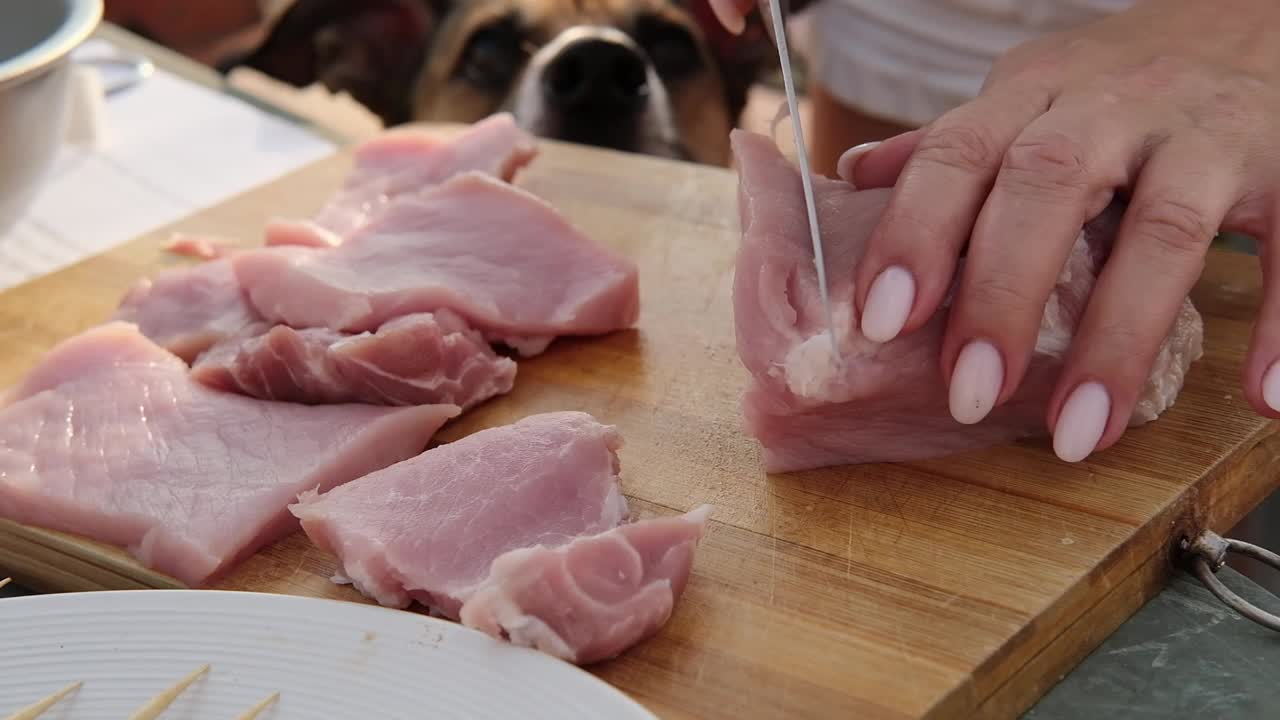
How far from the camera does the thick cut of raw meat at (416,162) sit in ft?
7.62

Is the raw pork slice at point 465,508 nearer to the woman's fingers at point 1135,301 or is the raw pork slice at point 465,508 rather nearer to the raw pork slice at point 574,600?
the raw pork slice at point 574,600

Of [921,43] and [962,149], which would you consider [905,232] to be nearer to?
[962,149]

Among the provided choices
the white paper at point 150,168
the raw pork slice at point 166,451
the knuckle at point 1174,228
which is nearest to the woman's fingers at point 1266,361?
the knuckle at point 1174,228

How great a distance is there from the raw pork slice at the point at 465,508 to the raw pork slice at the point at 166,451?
115 mm

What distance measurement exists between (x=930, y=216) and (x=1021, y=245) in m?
0.11

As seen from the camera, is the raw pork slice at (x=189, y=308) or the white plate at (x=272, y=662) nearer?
the white plate at (x=272, y=662)

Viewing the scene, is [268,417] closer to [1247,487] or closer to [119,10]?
[1247,487]

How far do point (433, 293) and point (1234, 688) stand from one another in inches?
47.7

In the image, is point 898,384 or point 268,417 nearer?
point 898,384

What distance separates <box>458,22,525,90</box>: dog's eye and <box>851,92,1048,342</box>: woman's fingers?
6.24 ft

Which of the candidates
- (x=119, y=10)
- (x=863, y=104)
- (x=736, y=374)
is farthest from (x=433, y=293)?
(x=119, y=10)

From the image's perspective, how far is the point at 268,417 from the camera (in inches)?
69.5

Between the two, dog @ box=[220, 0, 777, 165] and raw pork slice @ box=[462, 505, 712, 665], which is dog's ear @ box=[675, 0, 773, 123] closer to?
dog @ box=[220, 0, 777, 165]

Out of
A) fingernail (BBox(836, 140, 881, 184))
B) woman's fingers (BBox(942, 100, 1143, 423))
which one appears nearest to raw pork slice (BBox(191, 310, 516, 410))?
fingernail (BBox(836, 140, 881, 184))
